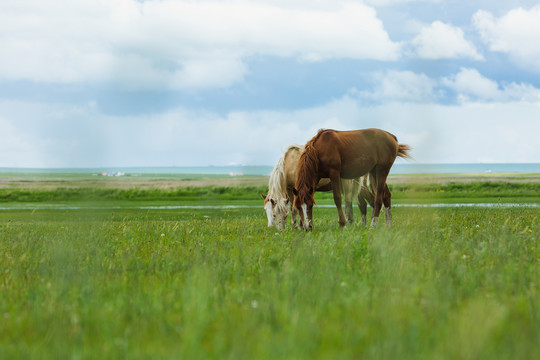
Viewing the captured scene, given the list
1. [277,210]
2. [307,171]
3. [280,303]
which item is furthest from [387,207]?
[280,303]

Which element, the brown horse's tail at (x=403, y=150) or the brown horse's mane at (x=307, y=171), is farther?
the brown horse's tail at (x=403, y=150)

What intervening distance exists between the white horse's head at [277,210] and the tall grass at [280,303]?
14.3ft

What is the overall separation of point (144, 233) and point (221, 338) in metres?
8.56

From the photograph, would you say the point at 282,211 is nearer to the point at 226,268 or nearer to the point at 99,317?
the point at 226,268

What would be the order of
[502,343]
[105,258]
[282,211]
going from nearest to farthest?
[502,343] < [105,258] < [282,211]

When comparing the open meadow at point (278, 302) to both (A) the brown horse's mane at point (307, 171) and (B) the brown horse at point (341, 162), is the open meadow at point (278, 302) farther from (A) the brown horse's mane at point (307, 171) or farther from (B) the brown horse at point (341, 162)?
(B) the brown horse at point (341, 162)

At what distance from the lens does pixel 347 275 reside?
6.16m

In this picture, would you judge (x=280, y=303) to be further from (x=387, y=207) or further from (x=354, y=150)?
(x=387, y=207)

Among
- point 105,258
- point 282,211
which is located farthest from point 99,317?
point 282,211

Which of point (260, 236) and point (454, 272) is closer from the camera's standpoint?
point (454, 272)

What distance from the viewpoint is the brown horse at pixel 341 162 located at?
37.6 feet

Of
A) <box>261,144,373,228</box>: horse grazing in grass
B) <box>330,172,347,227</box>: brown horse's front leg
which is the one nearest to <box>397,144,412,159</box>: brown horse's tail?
<box>261,144,373,228</box>: horse grazing in grass

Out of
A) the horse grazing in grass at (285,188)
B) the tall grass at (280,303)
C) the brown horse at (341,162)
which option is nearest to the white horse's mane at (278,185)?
the horse grazing in grass at (285,188)

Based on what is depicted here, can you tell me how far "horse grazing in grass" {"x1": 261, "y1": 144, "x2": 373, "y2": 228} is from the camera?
12945mm
